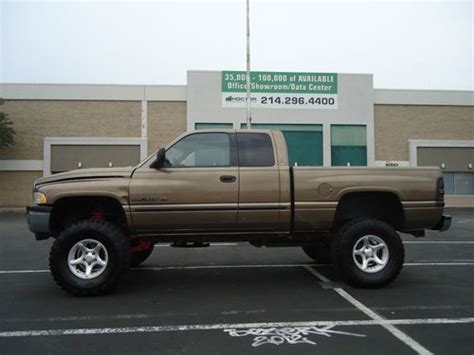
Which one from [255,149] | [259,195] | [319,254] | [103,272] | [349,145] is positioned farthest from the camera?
[349,145]

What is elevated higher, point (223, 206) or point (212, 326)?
point (223, 206)

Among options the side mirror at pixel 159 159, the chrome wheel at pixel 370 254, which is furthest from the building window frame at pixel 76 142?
the chrome wheel at pixel 370 254

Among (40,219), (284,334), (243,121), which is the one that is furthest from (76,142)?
(284,334)

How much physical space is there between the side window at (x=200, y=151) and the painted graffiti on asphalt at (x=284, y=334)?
8.40 ft

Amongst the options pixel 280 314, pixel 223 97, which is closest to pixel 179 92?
pixel 223 97

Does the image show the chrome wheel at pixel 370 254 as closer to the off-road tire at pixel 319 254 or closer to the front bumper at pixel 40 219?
the off-road tire at pixel 319 254

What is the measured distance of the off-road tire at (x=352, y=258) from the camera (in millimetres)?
6730

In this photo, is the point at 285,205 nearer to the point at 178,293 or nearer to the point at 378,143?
the point at 178,293

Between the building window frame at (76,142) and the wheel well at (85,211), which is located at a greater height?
the building window frame at (76,142)

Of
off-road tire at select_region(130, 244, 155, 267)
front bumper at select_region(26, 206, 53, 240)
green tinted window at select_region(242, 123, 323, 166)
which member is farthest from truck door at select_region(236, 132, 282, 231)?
green tinted window at select_region(242, 123, 323, 166)

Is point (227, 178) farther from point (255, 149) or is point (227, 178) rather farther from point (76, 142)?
point (76, 142)

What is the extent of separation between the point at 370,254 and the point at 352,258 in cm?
30

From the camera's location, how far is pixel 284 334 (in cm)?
483

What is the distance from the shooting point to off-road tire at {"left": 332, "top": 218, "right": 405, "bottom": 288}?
265 inches
